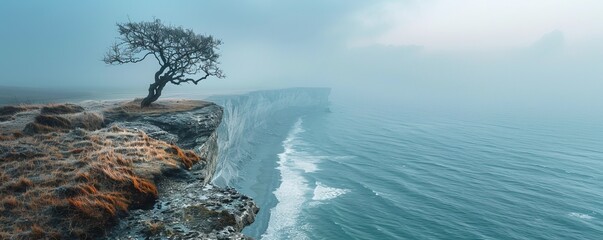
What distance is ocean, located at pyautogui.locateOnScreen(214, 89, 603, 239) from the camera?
161 feet

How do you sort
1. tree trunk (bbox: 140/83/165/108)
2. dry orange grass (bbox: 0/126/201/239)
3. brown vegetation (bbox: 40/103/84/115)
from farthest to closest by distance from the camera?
tree trunk (bbox: 140/83/165/108), brown vegetation (bbox: 40/103/84/115), dry orange grass (bbox: 0/126/201/239)

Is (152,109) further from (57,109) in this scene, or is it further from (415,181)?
(415,181)

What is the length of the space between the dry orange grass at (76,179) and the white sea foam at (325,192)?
47.2 m

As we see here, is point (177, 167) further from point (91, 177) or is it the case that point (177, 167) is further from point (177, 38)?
point (177, 38)

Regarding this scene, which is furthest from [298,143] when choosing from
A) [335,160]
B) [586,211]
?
[586,211]

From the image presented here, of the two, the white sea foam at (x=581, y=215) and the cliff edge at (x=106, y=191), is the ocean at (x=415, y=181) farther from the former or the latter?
the cliff edge at (x=106, y=191)

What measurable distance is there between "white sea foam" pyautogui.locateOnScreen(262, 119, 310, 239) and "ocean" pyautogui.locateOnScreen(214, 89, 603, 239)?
0.66 feet

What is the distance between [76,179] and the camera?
43.4 feet

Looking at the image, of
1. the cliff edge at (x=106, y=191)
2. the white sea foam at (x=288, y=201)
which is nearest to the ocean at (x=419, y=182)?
the white sea foam at (x=288, y=201)

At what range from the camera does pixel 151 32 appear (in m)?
32.4

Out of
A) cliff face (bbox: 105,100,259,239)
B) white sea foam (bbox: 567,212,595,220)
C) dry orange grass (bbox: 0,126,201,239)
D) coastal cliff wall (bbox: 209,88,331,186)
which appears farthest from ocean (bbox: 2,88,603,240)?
cliff face (bbox: 105,100,259,239)

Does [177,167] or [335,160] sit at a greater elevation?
[177,167]

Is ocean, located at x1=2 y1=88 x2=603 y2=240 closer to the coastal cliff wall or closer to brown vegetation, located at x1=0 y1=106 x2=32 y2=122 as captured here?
the coastal cliff wall

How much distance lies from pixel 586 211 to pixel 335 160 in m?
54.7
